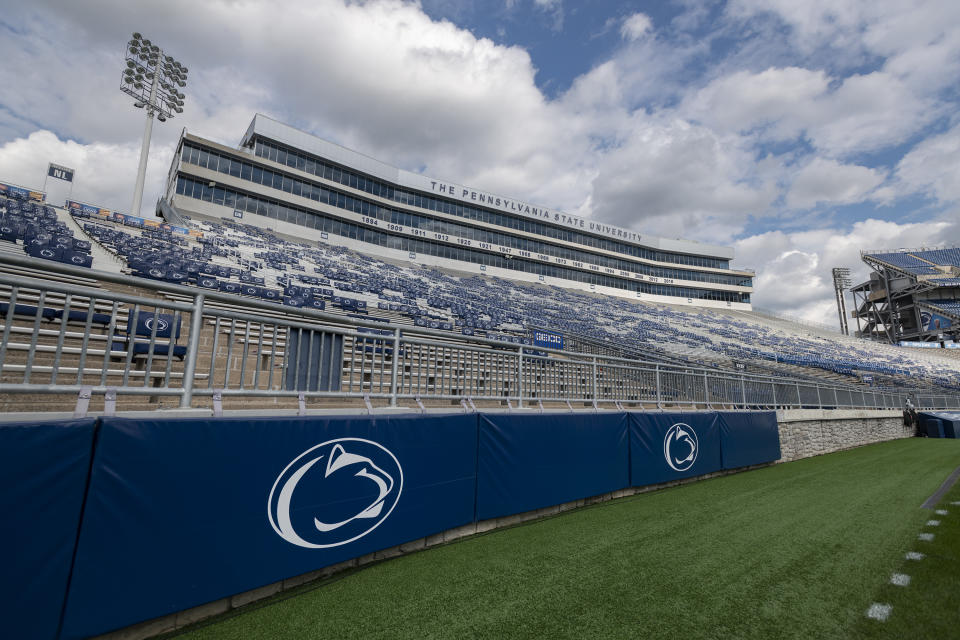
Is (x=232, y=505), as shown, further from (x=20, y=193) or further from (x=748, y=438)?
(x=20, y=193)

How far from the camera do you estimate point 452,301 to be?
2927 cm

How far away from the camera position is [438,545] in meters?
5.00

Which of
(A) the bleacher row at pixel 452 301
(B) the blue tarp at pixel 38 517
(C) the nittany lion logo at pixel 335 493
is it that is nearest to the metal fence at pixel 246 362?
(B) the blue tarp at pixel 38 517

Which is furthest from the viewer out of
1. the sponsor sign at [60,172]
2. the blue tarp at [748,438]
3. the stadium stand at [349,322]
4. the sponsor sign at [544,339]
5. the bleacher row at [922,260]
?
the bleacher row at [922,260]

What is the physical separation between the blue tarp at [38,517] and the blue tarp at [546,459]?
3744 millimetres

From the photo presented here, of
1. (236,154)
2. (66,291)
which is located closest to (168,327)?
(66,291)

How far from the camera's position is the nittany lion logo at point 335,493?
3635 mm

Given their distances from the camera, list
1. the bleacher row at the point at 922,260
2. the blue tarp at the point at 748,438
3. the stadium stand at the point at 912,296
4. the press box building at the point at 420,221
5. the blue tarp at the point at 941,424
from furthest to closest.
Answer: the bleacher row at the point at 922,260 → the stadium stand at the point at 912,296 → the press box building at the point at 420,221 → the blue tarp at the point at 941,424 → the blue tarp at the point at 748,438

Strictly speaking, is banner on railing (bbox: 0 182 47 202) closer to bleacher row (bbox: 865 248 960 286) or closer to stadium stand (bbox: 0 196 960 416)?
stadium stand (bbox: 0 196 960 416)

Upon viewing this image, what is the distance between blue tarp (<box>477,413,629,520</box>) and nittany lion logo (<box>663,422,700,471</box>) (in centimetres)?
140

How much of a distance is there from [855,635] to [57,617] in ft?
15.8

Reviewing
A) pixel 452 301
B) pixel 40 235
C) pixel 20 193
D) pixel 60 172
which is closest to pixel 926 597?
pixel 40 235

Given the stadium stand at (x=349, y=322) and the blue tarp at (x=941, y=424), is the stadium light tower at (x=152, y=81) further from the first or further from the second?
the blue tarp at (x=941, y=424)

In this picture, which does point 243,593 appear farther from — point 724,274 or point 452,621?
point 724,274
